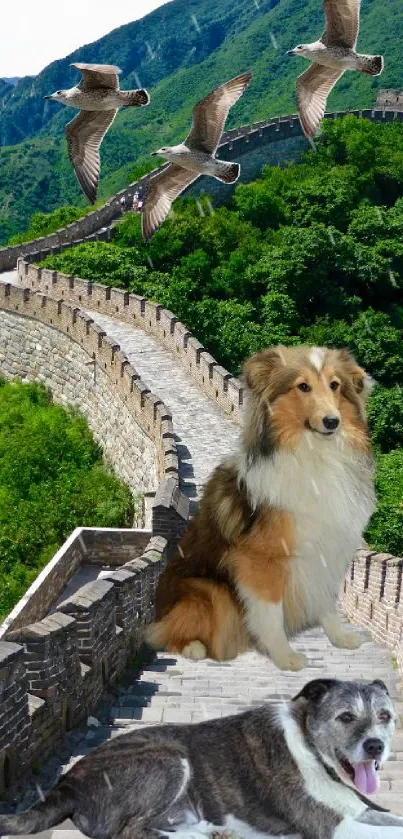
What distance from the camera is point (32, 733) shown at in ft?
19.1

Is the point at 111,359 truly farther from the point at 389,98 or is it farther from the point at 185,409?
the point at 389,98

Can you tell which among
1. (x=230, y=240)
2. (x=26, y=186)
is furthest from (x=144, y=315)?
(x=26, y=186)

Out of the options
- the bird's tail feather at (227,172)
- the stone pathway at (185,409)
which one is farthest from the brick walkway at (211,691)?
the stone pathway at (185,409)

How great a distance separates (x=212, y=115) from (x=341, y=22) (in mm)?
743

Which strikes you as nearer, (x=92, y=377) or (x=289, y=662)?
(x=289, y=662)

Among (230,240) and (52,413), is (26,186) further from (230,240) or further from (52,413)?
(52,413)

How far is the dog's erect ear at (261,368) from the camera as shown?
458 centimetres

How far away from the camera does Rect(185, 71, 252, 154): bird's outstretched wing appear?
4594 mm

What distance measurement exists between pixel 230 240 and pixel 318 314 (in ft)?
16.3

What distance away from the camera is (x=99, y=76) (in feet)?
14.3

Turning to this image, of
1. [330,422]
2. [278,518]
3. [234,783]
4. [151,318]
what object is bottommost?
[234,783]

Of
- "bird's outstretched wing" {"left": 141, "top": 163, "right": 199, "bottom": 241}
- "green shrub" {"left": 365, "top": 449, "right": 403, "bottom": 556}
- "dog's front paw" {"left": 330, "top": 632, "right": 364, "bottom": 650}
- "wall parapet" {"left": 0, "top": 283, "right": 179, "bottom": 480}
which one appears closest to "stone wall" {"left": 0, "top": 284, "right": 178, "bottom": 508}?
"wall parapet" {"left": 0, "top": 283, "right": 179, "bottom": 480}

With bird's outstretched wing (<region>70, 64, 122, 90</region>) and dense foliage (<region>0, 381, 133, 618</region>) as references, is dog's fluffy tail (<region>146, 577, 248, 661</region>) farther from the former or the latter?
dense foliage (<region>0, 381, 133, 618</region>)

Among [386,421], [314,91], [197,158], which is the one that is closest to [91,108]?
[197,158]
